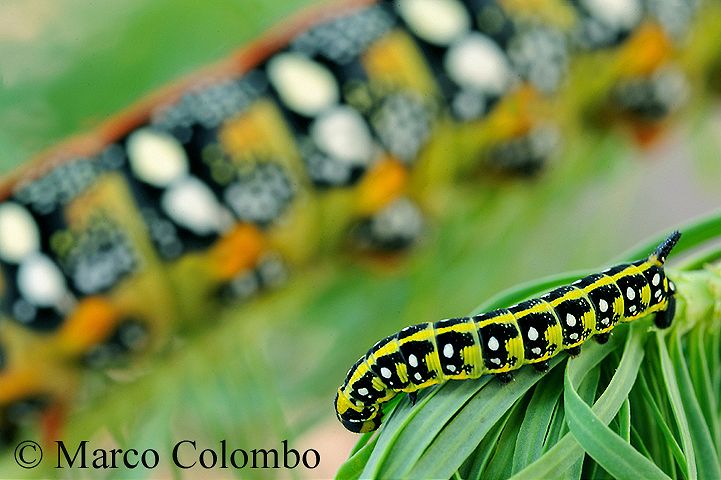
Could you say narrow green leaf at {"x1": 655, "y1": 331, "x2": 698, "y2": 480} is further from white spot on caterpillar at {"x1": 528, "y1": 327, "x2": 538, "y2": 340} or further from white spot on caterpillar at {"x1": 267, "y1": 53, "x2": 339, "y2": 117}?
white spot on caterpillar at {"x1": 267, "y1": 53, "x2": 339, "y2": 117}

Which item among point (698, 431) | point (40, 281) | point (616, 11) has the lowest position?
point (698, 431)

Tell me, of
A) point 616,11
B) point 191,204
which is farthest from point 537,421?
point 616,11

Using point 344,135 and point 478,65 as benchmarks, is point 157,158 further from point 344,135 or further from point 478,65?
point 478,65

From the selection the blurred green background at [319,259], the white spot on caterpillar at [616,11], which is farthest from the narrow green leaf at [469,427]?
the white spot on caterpillar at [616,11]

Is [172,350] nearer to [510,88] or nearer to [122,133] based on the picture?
[122,133]

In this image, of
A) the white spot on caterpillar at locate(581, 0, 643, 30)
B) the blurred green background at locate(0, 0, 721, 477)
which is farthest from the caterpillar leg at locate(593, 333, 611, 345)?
the white spot on caterpillar at locate(581, 0, 643, 30)

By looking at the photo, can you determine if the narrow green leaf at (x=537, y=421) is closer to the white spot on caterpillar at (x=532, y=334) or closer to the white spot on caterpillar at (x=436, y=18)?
the white spot on caterpillar at (x=532, y=334)
